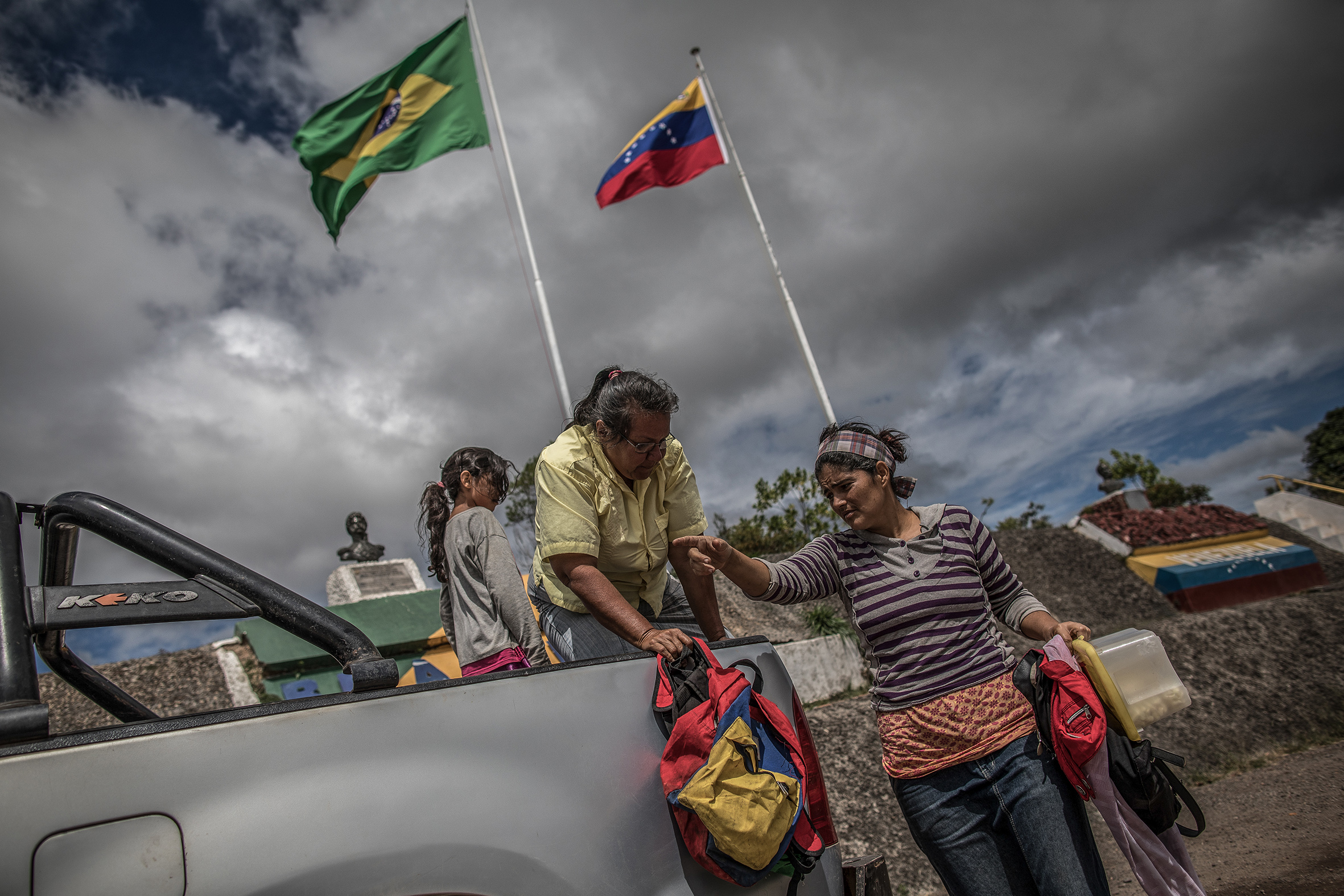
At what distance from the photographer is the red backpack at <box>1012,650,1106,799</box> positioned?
188 cm

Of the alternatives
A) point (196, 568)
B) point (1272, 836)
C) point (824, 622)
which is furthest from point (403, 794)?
point (824, 622)

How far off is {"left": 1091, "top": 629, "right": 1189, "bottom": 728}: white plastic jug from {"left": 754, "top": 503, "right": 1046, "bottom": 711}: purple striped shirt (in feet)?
0.89

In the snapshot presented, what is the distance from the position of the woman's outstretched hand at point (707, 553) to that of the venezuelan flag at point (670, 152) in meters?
7.49

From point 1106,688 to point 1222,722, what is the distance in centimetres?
474

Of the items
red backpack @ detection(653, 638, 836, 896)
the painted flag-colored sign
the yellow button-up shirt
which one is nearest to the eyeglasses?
the yellow button-up shirt

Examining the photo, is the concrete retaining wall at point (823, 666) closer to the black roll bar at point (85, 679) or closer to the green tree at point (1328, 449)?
the black roll bar at point (85, 679)

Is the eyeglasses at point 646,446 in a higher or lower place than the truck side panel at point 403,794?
higher

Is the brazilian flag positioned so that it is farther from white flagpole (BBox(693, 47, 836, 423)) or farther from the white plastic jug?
the white plastic jug

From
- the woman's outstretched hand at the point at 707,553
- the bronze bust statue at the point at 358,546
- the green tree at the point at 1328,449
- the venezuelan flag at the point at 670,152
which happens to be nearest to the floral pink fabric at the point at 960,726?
the woman's outstretched hand at the point at 707,553

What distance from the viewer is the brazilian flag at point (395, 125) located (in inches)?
326

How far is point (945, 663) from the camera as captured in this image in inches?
81.8

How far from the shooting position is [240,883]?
101cm

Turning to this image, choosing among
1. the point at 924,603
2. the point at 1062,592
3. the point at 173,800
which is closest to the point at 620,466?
the point at 924,603

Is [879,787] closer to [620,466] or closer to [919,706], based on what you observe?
[919,706]
